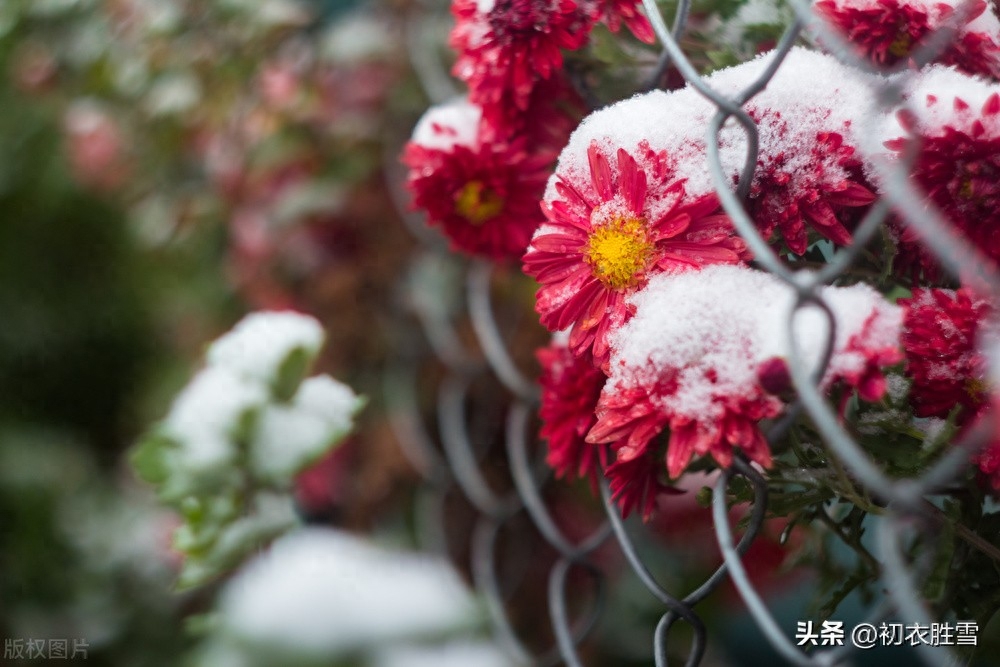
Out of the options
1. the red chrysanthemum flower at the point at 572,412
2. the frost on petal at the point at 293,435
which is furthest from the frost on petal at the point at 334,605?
the red chrysanthemum flower at the point at 572,412

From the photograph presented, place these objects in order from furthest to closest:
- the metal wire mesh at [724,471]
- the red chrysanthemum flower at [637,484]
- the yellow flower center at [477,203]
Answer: the yellow flower center at [477,203], the red chrysanthemum flower at [637,484], the metal wire mesh at [724,471]

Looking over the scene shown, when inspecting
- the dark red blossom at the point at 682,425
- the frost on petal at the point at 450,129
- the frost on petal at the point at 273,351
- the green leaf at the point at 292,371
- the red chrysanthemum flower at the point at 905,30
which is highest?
the frost on petal at the point at 450,129

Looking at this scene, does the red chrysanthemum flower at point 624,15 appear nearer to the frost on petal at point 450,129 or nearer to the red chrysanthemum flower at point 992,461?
the frost on petal at point 450,129

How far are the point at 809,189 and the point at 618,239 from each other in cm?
8

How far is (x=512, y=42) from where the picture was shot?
449 mm

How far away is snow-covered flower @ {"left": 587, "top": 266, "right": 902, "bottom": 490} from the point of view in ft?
1.10

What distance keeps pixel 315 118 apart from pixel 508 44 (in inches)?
30.4

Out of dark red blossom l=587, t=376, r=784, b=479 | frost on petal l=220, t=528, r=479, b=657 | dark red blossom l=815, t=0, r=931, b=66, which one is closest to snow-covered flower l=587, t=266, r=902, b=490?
dark red blossom l=587, t=376, r=784, b=479

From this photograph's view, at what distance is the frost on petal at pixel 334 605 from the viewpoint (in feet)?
1.72

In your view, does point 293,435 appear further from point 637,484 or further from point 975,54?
point 975,54

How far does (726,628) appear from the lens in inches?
35.7

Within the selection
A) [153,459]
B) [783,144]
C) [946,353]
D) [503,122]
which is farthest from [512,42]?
[153,459]

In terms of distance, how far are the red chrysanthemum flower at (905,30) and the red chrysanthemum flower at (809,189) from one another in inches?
2.5

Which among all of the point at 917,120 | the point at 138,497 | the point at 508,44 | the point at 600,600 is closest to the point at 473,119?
the point at 508,44
